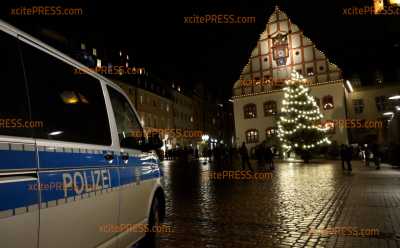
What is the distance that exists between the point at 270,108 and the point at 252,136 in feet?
13.8

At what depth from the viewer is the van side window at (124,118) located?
4.35 metres

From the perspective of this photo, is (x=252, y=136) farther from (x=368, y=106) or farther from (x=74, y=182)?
(x=74, y=182)

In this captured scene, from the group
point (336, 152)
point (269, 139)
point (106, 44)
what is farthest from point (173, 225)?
point (106, 44)

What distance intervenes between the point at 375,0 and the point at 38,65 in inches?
322

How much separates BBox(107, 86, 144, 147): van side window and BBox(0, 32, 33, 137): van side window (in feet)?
5.37

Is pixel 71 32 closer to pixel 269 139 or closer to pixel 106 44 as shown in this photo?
pixel 106 44

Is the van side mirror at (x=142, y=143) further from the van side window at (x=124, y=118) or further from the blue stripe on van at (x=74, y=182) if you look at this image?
the blue stripe on van at (x=74, y=182)

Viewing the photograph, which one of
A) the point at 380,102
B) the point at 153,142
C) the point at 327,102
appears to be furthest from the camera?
the point at 380,102

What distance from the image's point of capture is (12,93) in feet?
8.36

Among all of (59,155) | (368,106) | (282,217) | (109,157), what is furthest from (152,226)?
(368,106)

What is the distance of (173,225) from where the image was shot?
7.16 meters

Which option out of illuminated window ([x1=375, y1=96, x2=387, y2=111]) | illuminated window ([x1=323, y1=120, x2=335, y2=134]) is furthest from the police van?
illuminated window ([x1=375, y1=96, x2=387, y2=111])

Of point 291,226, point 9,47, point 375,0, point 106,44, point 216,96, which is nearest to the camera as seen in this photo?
point 9,47

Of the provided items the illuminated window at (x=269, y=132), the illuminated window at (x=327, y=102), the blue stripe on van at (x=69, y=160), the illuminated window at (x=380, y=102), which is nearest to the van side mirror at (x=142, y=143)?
the blue stripe on van at (x=69, y=160)
